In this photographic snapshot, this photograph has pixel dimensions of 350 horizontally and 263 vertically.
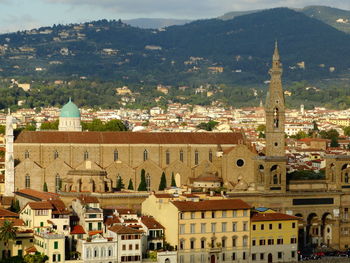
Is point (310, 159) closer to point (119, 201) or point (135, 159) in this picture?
point (135, 159)

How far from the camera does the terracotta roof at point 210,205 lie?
6172 cm

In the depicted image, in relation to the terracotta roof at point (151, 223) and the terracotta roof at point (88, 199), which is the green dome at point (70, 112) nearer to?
the terracotta roof at point (88, 199)

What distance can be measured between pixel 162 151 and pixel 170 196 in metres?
18.1

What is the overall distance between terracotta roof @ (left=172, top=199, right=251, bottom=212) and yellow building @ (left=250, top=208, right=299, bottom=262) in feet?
4.16

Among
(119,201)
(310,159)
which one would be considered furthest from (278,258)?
(310,159)

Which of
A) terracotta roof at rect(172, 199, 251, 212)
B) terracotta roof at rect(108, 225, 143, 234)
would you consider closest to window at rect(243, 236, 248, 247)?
terracotta roof at rect(172, 199, 251, 212)

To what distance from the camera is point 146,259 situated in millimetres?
60219

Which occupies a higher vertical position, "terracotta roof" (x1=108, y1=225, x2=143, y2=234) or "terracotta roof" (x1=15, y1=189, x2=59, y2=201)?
"terracotta roof" (x1=15, y1=189, x2=59, y2=201)

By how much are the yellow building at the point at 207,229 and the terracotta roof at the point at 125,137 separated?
20.8 m

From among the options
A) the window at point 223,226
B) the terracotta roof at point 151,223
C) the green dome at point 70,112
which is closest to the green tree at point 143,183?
the green dome at point 70,112

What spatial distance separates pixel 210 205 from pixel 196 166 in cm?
2177

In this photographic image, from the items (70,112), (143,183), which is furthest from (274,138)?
(70,112)

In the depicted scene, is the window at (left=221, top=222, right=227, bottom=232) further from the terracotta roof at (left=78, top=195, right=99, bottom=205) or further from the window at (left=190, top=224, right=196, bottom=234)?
the terracotta roof at (left=78, top=195, right=99, bottom=205)

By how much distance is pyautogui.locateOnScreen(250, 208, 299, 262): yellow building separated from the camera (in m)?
63.4
